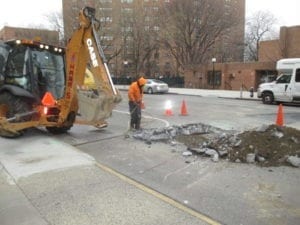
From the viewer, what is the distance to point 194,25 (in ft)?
173

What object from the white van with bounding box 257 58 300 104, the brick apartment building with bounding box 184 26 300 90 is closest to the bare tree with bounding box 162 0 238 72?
the brick apartment building with bounding box 184 26 300 90

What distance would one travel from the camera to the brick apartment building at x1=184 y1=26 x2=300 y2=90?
39469 mm

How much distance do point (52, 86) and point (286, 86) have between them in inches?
640

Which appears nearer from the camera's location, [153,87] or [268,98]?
[268,98]

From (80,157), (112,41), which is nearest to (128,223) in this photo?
(80,157)

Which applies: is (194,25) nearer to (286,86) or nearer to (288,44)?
(288,44)

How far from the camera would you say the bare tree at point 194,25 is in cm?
5206

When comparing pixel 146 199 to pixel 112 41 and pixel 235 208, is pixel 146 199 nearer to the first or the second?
pixel 235 208

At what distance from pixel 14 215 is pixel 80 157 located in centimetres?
317

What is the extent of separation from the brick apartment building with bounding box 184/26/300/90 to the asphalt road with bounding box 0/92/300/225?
31954 millimetres

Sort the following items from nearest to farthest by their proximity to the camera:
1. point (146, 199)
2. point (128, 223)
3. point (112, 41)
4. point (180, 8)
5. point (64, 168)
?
point (128, 223) → point (146, 199) → point (64, 168) → point (180, 8) → point (112, 41)

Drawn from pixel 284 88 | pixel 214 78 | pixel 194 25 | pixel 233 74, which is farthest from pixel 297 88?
pixel 194 25

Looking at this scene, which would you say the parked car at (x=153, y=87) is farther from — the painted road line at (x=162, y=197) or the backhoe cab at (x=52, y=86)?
the painted road line at (x=162, y=197)

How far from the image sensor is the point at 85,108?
10.2 metres
